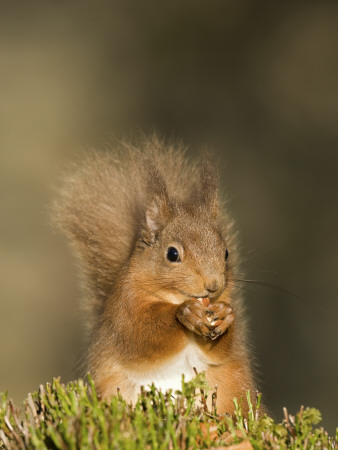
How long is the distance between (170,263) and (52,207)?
0.55m

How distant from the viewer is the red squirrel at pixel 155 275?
60.9 inches

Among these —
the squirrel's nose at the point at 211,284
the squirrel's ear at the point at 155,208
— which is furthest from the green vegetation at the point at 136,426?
the squirrel's ear at the point at 155,208

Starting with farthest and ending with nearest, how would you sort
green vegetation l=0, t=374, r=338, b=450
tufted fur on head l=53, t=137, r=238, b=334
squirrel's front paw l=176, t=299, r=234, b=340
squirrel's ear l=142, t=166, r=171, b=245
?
tufted fur on head l=53, t=137, r=238, b=334 < squirrel's ear l=142, t=166, r=171, b=245 < squirrel's front paw l=176, t=299, r=234, b=340 < green vegetation l=0, t=374, r=338, b=450

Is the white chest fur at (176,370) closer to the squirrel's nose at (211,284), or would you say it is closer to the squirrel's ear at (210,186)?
the squirrel's nose at (211,284)

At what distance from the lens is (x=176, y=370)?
1.55 m

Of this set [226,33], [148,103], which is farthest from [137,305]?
[226,33]

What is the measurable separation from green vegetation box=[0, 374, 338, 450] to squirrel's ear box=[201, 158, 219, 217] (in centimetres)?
62

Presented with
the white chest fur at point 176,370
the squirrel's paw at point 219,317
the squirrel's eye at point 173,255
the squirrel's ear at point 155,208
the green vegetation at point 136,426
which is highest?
the squirrel's ear at point 155,208

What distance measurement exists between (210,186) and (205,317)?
1.50 ft

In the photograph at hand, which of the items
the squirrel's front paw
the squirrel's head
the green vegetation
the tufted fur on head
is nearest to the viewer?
the green vegetation

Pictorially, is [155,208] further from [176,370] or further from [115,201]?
[176,370]

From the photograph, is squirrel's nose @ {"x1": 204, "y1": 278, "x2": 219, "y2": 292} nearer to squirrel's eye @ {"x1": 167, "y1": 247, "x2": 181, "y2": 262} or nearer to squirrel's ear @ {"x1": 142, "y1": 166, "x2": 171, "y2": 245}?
squirrel's eye @ {"x1": 167, "y1": 247, "x2": 181, "y2": 262}

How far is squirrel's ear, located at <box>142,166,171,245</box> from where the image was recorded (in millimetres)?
1708

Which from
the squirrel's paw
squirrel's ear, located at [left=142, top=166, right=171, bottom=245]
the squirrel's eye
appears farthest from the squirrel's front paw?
squirrel's ear, located at [left=142, top=166, right=171, bottom=245]
